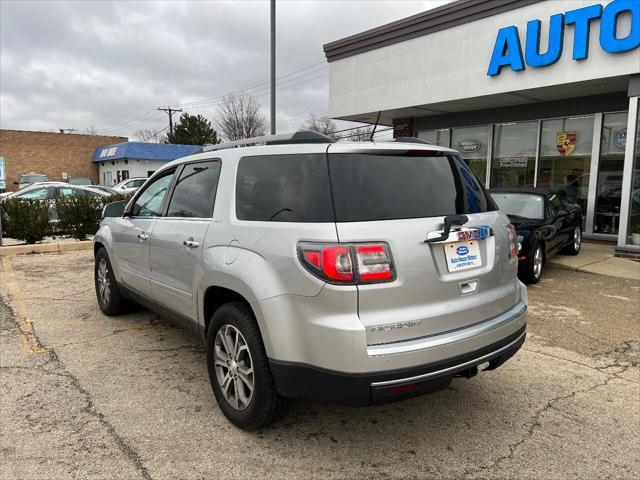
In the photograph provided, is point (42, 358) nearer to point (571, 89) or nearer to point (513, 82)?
point (513, 82)

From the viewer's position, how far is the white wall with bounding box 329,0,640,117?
9141 millimetres

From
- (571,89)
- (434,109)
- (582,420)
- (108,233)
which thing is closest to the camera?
(582,420)

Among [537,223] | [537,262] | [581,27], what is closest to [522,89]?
[581,27]

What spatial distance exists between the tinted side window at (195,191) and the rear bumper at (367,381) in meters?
1.34

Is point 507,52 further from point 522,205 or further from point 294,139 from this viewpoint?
point 294,139

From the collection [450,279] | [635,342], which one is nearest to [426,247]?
[450,279]

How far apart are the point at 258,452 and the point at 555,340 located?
3369mm

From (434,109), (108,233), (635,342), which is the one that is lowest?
(635,342)

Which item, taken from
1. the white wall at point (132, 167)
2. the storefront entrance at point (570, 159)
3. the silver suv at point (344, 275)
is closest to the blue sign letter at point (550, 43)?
the storefront entrance at point (570, 159)

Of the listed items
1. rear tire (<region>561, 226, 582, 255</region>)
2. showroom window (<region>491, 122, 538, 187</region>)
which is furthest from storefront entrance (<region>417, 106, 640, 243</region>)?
rear tire (<region>561, 226, 582, 255</region>)

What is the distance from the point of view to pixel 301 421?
320 cm

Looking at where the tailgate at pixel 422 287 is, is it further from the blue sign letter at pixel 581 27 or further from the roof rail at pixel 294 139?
the blue sign letter at pixel 581 27

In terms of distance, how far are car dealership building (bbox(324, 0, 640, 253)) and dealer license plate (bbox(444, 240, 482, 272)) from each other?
26.4ft

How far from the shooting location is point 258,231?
281 centimetres
